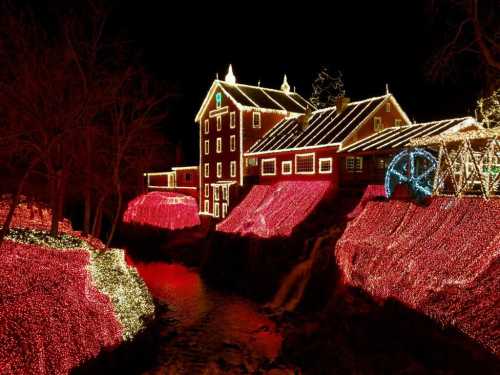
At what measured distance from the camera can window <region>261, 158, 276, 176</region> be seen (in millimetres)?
34219

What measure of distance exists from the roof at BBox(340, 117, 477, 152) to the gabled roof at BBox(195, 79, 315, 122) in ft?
39.3

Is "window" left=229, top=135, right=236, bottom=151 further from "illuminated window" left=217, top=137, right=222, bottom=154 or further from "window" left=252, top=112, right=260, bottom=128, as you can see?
"window" left=252, top=112, right=260, bottom=128

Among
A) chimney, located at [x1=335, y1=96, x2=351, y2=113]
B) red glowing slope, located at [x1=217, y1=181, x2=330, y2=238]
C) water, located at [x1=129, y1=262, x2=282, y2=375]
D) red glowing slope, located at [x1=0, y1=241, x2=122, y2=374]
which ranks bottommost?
water, located at [x1=129, y1=262, x2=282, y2=375]

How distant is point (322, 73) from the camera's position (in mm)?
51656

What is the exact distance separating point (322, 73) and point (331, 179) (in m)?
26.4

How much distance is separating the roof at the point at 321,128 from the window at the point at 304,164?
861mm

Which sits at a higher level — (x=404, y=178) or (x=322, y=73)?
(x=322, y=73)

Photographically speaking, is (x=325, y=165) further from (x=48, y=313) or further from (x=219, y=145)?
(x=48, y=313)

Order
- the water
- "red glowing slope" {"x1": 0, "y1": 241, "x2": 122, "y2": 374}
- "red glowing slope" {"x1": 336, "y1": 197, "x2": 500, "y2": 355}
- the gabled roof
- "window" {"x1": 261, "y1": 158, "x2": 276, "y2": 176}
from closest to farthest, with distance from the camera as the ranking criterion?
"red glowing slope" {"x1": 0, "y1": 241, "x2": 122, "y2": 374}
"red glowing slope" {"x1": 336, "y1": 197, "x2": 500, "y2": 355}
the water
"window" {"x1": 261, "y1": 158, "x2": 276, "y2": 176}
the gabled roof

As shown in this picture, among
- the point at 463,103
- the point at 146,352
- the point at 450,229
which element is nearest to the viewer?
the point at 450,229

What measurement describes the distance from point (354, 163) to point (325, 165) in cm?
194

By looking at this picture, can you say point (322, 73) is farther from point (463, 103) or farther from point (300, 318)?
point (300, 318)

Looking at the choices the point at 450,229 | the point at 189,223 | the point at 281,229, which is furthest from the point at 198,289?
the point at 450,229

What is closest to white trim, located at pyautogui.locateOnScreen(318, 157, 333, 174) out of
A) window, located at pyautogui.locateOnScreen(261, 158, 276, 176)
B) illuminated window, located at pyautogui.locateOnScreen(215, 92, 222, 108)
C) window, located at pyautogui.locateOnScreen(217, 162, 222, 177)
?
window, located at pyautogui.locateOnScreen(261, 158, 276, 176)
